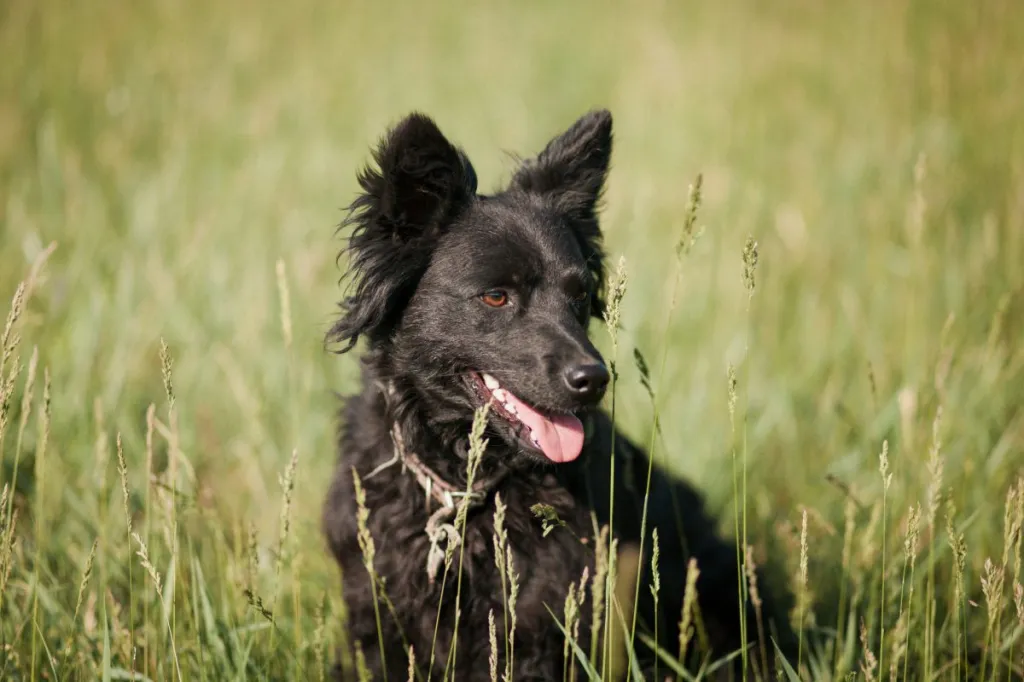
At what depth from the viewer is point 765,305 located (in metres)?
5.61

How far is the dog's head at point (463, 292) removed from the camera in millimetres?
2789

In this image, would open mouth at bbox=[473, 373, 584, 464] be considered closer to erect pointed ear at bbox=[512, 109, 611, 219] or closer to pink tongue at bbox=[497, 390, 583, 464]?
pink tongue at bbox=[497, 390, 583, 464]

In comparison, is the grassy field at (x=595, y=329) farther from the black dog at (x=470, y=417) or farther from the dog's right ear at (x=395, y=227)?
the black dog at (x=470, y=417)

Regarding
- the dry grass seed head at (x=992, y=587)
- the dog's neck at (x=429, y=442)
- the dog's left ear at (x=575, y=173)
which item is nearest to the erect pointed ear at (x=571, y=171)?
the dog's left ear at (x=575, y=173)

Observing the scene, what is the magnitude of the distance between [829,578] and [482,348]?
2.09m

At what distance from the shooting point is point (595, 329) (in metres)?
4.41

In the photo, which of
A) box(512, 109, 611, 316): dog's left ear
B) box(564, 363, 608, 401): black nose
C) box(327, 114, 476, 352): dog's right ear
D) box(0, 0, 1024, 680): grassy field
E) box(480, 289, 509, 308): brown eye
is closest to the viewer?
box(564, 363, 608, 401): black nose

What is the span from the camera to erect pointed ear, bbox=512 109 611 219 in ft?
10.7

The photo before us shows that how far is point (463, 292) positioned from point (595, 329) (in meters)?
1.57

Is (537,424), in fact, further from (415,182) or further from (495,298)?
(415,182)

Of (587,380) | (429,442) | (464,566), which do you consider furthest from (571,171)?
(464,566)

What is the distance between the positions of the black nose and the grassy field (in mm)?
602

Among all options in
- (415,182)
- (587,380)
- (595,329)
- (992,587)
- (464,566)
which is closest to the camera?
(992,587)

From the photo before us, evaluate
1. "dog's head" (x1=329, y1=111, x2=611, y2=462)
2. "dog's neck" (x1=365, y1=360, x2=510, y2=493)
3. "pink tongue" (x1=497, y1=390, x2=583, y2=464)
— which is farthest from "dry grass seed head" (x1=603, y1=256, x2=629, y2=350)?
"dog's neck" (x1=365, y1=360, x2=510, y2=493)
